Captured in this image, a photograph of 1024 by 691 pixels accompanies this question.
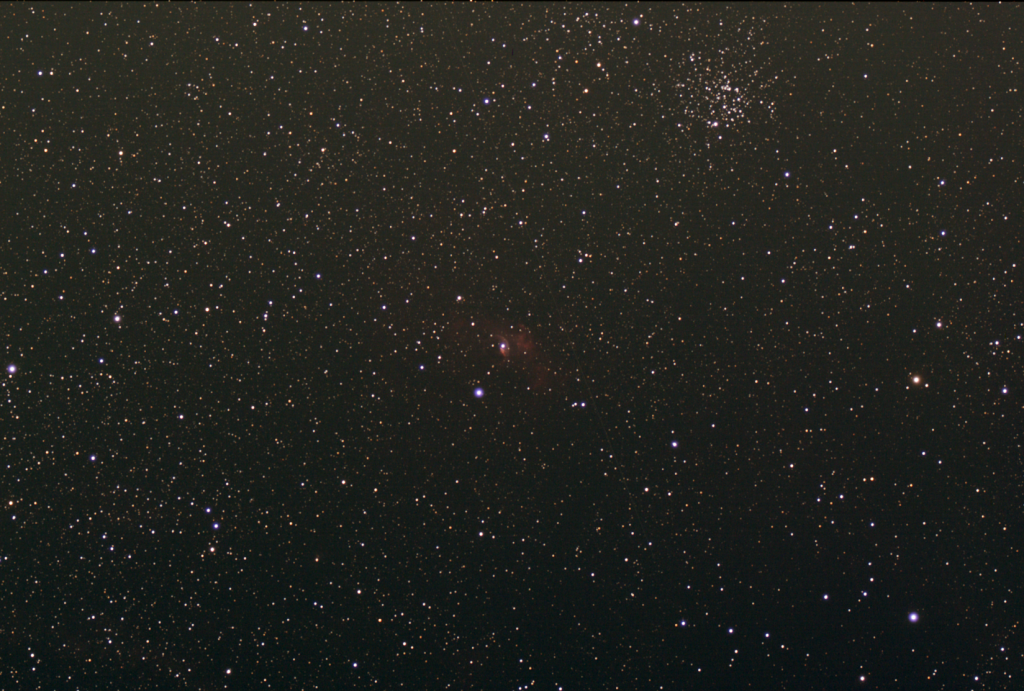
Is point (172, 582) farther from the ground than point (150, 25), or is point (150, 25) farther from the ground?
point (150, 25)

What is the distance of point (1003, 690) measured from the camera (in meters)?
0.32

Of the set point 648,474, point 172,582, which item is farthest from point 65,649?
point 648,474

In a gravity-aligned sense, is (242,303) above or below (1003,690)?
above

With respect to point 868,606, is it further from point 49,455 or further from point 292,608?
point 49,455

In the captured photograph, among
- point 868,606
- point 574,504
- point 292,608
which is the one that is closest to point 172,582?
point 292,608

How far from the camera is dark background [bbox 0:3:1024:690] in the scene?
0.31m

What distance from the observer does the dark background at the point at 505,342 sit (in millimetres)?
309

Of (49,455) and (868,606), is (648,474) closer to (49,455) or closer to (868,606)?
(868,606)

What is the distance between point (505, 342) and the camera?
312 mm

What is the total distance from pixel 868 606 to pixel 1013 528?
86 mm

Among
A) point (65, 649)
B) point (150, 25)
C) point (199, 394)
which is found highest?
point (150, 25)

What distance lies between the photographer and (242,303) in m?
0.31

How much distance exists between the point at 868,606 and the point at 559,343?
0.21 metres

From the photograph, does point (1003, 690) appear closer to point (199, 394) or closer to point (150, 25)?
point (199, 394)
